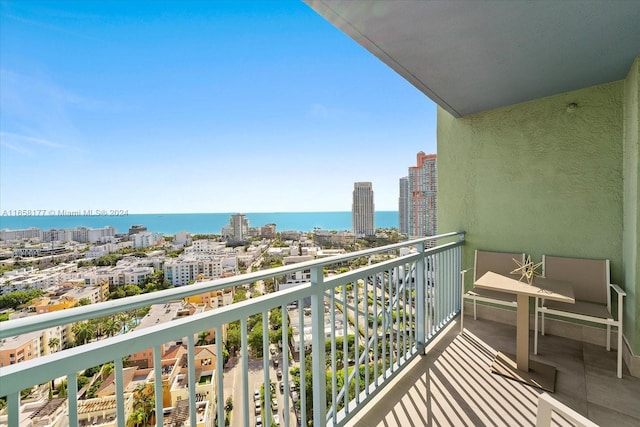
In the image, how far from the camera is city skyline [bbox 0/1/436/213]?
6.14 meters

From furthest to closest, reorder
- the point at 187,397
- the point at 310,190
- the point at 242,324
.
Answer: the point at 310,190 < the point at 242,324 < the point at 187,397

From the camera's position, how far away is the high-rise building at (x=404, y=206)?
22.8ft

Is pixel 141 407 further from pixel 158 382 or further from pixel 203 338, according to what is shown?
pixel 203 338

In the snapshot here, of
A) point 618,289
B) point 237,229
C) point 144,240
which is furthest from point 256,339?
point 237,229

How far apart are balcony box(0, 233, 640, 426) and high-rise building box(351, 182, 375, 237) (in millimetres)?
4764

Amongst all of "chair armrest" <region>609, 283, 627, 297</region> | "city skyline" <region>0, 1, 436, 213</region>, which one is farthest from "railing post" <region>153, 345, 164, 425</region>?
"chair armrest" <region>609, 283, 627, 297</region>

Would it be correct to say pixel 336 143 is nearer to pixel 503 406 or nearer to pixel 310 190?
pixel 310 190

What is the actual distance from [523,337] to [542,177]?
6.40 ft

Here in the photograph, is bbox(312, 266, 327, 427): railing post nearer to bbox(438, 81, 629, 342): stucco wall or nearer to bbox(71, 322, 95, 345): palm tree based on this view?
bbox(71, 322, 95, 345): palm tree

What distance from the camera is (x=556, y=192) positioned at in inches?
124

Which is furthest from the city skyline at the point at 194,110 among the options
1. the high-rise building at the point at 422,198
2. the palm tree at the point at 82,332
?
the palm tree at the point at 82,332

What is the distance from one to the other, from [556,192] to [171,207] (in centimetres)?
1637

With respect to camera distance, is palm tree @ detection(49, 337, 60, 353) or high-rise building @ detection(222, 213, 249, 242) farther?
high-rise building @ detection(222, 213, 249, 242)

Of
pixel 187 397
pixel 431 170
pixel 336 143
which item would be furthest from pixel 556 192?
pixel 336 143
